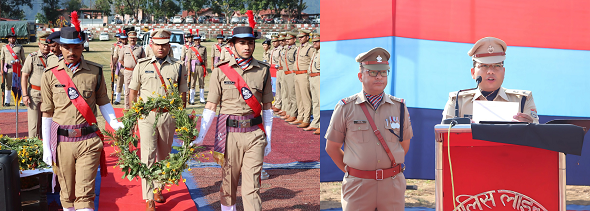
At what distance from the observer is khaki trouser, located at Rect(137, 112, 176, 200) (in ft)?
18.7

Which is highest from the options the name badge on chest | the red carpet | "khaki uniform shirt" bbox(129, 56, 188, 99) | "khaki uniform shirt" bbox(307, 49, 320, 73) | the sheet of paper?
"khaki uniform shirt" bbox(307, 49, 320, 73)

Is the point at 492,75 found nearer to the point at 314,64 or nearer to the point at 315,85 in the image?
the point at 315,85

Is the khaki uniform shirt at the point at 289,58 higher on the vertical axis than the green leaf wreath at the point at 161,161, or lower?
higher

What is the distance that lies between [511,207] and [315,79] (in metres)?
8.41

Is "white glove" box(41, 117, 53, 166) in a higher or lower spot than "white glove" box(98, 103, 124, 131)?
lower

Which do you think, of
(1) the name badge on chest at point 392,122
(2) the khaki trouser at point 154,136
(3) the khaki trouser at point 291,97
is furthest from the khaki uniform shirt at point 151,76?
(3) the khaki trouser at point 291,97

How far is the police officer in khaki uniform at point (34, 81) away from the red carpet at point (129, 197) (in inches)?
104

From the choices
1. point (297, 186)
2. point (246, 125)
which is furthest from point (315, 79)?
point (246, 125)

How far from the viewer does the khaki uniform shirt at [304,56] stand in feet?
38.0

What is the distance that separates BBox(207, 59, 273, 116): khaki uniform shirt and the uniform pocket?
1470 millimetres

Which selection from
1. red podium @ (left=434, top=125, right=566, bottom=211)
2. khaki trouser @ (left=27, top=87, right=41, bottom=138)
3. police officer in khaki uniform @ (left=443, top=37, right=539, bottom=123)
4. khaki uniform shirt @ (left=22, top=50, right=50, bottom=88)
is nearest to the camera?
red podium @ (left=434, top=125, right=566, bottom=211)

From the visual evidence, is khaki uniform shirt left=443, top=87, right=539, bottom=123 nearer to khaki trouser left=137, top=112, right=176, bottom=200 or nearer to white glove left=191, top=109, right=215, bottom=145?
white glove left=191, top=109, right=215, bottom=145

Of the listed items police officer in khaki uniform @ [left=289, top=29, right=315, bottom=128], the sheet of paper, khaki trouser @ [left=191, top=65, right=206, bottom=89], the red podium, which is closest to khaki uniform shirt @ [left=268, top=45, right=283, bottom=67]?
khaki trouser @ [left=191, top=65, right=206, bottom=89]

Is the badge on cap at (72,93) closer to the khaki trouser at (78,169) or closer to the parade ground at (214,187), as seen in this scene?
the khaki trouser at (78,169)
